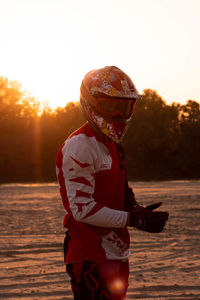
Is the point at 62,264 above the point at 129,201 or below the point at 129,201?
below

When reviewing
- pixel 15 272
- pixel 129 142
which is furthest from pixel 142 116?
pixel 15 272

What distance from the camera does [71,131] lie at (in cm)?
6375

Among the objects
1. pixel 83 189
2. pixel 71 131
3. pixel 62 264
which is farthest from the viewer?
pixel 71 131

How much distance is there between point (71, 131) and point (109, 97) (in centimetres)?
6089

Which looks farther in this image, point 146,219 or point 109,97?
point 109,97

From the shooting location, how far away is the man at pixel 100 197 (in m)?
2.83

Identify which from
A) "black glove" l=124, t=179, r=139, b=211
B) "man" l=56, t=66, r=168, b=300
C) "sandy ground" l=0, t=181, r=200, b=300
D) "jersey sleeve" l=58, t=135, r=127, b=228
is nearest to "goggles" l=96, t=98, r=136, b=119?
"man" l=56, t=66, r=168, b=300

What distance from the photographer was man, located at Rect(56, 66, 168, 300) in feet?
9.27

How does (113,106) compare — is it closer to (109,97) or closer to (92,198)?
(109,97)

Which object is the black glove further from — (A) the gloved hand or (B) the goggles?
(B) the goggles

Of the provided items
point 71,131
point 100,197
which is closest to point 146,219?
point 100,197

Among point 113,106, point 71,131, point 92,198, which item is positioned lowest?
point 92,198

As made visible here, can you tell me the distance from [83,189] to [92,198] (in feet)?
0.22

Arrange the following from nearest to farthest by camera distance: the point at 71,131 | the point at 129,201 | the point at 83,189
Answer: the point at 83,189 < the point at 129,201 < the point at 71,131
